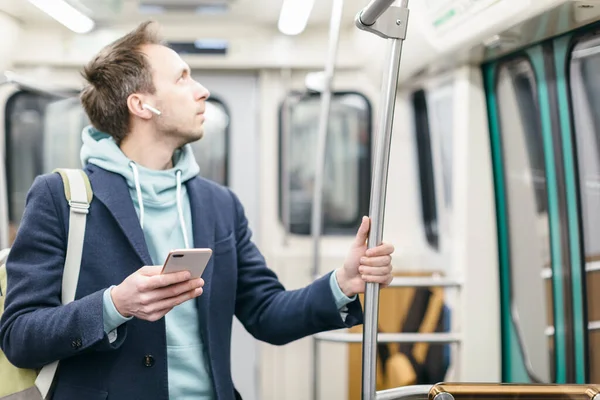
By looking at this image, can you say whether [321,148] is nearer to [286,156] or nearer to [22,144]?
[286,156]

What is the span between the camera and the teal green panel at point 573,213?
2.71 metres

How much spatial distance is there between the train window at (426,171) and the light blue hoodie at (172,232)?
2555 mm

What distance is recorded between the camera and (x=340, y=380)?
15.7 feet

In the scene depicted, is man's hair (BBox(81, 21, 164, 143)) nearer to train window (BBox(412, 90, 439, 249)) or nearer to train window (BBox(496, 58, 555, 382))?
train window (BBox(496, 58, 555, 382))

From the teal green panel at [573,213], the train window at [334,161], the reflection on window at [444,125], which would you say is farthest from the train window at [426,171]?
the teal green panel at [573,213]

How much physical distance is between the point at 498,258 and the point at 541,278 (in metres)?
0.36

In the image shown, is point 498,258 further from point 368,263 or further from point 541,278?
point 368,263

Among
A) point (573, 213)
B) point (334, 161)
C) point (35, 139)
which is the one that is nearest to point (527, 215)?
point (573, 213)

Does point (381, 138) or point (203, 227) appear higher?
point (381, 138)

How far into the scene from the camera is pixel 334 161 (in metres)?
4.84

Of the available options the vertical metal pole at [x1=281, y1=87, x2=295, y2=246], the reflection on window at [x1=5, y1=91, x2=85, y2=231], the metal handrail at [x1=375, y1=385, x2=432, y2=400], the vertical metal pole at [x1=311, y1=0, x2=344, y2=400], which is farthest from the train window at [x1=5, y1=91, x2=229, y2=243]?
the metal handrail at [x1=375, y1=385, x2=432, y2=400]

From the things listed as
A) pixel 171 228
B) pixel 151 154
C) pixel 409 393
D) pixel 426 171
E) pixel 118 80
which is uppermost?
pixel 426 171

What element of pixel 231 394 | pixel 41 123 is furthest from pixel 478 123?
pixel 41 123

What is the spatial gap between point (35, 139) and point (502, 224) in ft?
9.49
